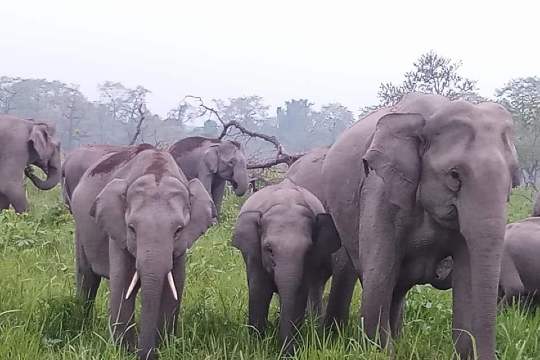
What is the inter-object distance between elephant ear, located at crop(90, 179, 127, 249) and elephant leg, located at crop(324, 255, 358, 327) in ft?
4.08

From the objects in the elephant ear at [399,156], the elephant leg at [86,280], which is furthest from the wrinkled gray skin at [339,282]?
the elephant leg at [86,280]

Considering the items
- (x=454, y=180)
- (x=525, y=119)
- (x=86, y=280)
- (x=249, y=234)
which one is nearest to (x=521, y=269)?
(x=249, y=234)

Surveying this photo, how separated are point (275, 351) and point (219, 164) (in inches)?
302

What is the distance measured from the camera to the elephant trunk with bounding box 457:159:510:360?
2971 mm

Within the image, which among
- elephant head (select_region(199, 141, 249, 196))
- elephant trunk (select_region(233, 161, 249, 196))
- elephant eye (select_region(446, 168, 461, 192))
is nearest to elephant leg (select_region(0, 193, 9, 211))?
elephant head (select_region(199, 141, 249, 196))

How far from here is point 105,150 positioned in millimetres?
6621

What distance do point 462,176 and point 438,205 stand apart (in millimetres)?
204

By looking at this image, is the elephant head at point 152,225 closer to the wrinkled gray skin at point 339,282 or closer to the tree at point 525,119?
the wrinkled gray skin at point 339,282

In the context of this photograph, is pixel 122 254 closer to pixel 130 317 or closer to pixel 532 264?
pixel 130 317

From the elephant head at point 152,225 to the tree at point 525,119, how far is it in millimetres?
17194

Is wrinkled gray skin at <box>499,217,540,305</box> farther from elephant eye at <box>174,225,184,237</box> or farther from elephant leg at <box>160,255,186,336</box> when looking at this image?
elephant eye at <box>174,225,184,237</box>

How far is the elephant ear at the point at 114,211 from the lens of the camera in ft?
Result: 12.9

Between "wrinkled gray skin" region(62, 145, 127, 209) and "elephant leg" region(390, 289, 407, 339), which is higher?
"wrinkled gray skin" region(62, 145, 127, 209)

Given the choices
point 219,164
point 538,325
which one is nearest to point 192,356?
point 538,325
